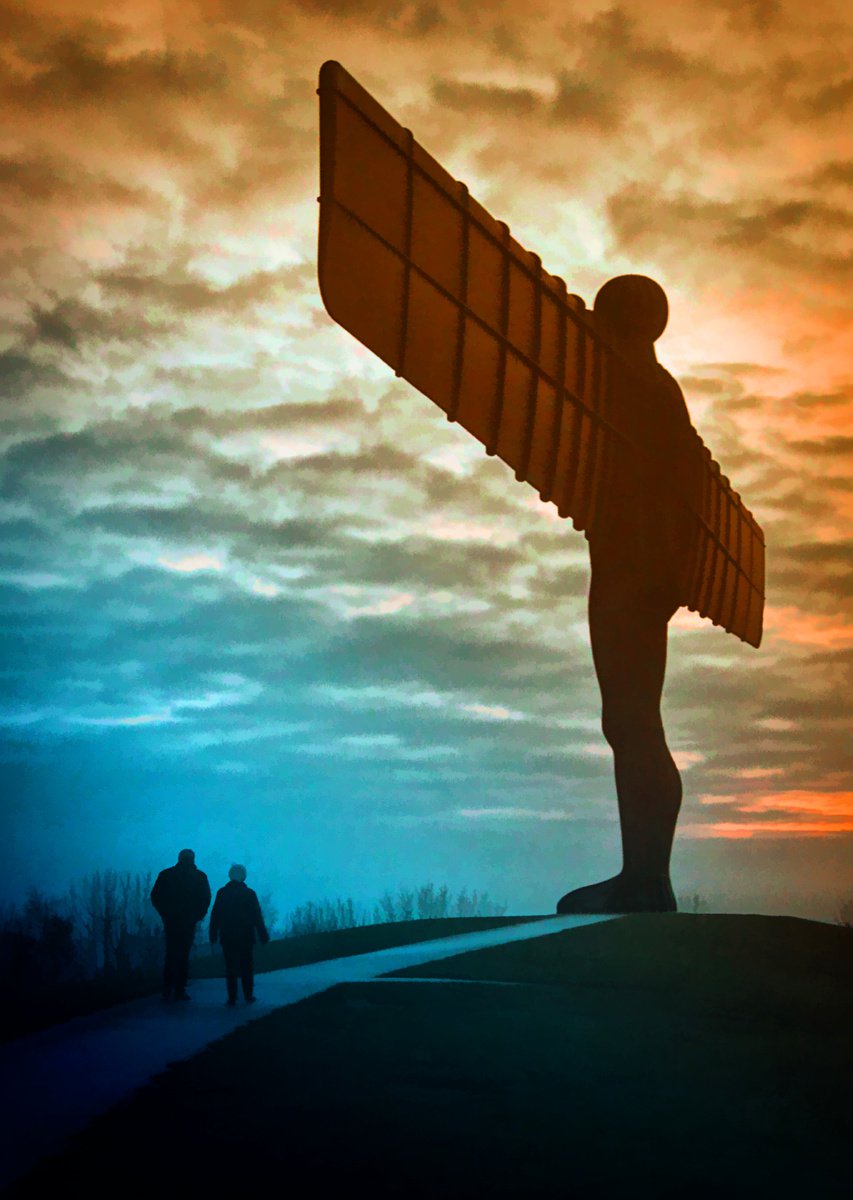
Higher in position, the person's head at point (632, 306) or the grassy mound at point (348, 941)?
the person's head at point (632, 306)

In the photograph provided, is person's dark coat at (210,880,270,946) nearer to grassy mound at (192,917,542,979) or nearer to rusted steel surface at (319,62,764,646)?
grassy mound at (192,917,542,979)

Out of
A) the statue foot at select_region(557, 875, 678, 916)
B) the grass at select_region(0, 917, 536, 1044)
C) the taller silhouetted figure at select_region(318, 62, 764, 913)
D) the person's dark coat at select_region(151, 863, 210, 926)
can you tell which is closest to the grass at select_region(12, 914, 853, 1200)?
the person's dark coat at select_region(151, 863, 210, 926)

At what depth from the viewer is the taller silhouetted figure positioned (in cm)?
1159

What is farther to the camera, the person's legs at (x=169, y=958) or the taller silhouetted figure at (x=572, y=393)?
the taller silhouetted figure at (x=572, y=393)

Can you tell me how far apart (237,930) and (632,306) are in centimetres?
963

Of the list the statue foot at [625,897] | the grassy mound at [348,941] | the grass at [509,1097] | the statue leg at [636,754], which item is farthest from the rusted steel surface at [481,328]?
the grass at [509,1097]

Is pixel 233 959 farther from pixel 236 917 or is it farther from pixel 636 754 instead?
pixel 636 754

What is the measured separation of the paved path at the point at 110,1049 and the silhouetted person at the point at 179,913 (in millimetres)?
255

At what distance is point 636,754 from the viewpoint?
16.1 metres

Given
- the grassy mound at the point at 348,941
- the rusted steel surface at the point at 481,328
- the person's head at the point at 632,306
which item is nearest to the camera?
the rusted steel surface at the point at 481,328

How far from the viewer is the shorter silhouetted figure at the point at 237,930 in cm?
1032

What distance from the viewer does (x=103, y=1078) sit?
7.27 metres

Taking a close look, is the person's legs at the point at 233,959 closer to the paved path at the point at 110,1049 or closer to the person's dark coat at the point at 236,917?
the person's dark coat at the point at 236,917

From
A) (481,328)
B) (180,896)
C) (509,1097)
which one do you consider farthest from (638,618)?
(509,1097)
